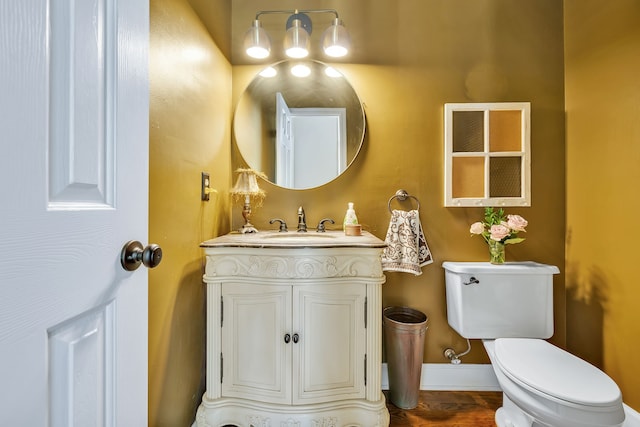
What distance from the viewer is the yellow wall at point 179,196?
0.99 meters

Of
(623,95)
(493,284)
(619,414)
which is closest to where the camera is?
(619,414)

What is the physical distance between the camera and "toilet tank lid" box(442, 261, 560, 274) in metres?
1.42

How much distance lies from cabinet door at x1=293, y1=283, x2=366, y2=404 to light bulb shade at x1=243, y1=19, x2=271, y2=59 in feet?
4.32

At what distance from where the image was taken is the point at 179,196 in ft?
3.72

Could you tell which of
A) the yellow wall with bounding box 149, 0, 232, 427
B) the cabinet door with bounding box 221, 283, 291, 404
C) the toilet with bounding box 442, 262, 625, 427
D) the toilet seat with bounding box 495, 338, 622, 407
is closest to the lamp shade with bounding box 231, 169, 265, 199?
the yellow wall with bounding box 149, 0, 232, 427

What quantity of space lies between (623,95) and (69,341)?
2142 millimetres

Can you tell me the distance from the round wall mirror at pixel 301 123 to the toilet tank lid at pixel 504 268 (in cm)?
84

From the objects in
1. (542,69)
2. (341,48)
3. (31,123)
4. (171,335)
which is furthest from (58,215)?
(542,69)

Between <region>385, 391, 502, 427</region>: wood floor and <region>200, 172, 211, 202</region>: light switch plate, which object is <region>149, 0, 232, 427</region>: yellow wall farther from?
<region>385, 391, 502, 427</region>: wood floor

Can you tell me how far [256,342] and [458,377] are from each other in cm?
121

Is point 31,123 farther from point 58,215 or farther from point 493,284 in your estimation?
point 493,284

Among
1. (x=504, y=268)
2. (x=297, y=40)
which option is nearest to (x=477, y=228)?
(x=504, y=268)

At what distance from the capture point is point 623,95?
1303 millimetres

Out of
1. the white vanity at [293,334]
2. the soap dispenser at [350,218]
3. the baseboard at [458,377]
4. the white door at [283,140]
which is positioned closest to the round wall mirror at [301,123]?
the white door at [283,140]
